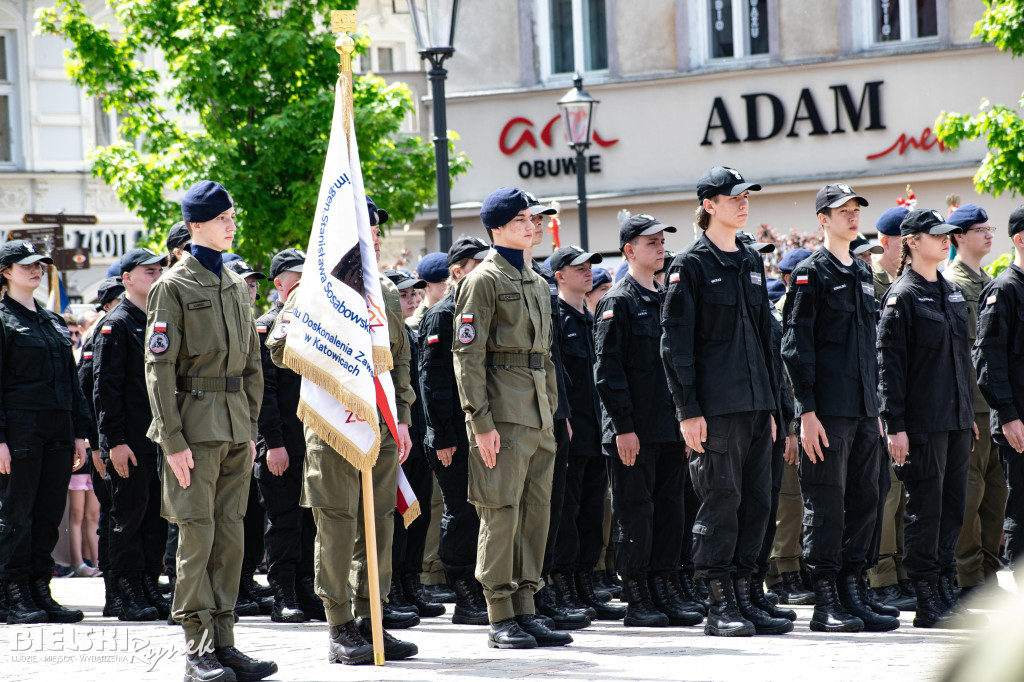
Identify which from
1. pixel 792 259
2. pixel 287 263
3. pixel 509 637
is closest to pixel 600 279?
pixel 792 259

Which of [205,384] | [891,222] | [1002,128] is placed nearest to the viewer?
[205,384]

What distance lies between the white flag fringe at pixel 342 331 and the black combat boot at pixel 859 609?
2.76 m

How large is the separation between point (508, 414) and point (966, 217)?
3.50 metres

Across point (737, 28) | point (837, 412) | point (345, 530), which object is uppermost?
point (737, 28)

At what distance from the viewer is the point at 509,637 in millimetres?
7188

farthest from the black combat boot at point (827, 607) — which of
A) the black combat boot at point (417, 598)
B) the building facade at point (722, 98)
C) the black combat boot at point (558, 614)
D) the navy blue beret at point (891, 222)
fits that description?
the building facade at point (722, 98)

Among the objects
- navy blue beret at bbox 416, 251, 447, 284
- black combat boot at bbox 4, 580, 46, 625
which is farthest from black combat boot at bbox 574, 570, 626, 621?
black combat boot at bbox 4, 580, 46, 625

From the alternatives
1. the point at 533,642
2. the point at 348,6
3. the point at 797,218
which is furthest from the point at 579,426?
the point at 797,218

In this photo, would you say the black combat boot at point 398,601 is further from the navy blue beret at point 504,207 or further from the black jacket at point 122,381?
the navy blue beret at point 504,207

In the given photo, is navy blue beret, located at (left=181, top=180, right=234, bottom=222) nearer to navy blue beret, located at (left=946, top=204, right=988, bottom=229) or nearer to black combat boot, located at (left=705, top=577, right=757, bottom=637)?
black combat boot, located at (left=705, top=577, right=757, bottom=637)

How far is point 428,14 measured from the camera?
37.6ft

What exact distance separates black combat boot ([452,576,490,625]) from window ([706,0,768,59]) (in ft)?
52.0

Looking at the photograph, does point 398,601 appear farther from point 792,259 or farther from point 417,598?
point 792,259

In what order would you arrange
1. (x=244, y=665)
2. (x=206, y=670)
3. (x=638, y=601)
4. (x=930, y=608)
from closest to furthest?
1. (x=206, y=670)
2. (x=244, y=665)
3. (x=930, y=608)
4. (x=638, y=601)
